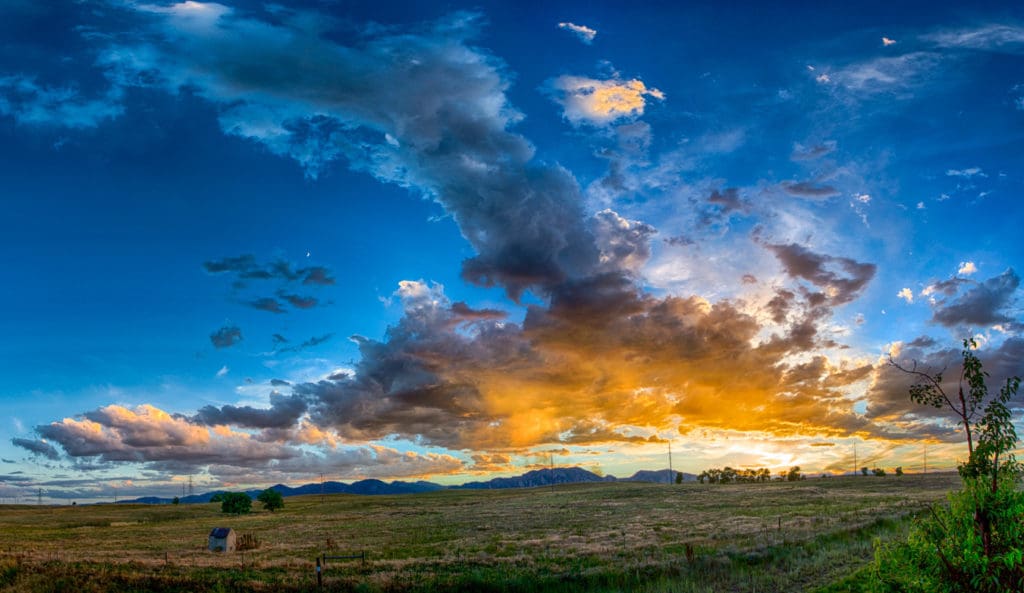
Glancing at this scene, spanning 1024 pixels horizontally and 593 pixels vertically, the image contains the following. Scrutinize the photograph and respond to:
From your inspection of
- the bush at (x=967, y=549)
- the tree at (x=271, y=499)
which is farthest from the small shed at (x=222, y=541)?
the tree at (x=271, y=499)

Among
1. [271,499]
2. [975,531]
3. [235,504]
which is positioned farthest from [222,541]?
[271,499]

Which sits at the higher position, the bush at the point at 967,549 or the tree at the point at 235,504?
the bush at the point at 967,549

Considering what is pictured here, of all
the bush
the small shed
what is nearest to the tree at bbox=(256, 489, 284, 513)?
the small shed

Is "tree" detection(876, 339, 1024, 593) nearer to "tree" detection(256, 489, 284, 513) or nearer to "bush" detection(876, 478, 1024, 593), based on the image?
"bush" detection(876, 478, 1024, 593)

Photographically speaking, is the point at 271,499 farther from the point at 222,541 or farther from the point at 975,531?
the point at 975,531

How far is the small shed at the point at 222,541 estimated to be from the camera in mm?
54250

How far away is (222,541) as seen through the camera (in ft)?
180

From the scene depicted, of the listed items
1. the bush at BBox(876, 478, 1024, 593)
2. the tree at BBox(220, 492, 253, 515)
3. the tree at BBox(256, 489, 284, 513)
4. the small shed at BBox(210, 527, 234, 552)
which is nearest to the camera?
the bush at BBox(876, 478, 1024, 593)

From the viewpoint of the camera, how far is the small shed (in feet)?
178

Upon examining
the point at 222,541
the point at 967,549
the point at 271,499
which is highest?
the point at 967,549

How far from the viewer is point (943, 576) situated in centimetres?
898

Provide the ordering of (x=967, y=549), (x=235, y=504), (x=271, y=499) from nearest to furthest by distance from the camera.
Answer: (x=967, y=549) → (x=235, y=504) → (x=271, y=499)

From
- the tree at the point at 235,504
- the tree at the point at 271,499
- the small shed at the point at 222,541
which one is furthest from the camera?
the tree at the point at 271,499

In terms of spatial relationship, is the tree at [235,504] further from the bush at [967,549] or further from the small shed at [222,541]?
the bush at [967,549]
